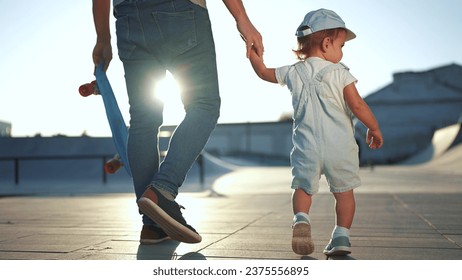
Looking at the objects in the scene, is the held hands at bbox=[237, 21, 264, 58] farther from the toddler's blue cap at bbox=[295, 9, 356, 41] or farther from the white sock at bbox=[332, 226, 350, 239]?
the white sock at bbox=[332, 226, 350, 239]

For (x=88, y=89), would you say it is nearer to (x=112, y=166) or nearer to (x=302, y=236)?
(x=112, y=166)

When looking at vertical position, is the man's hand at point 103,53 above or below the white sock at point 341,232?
above

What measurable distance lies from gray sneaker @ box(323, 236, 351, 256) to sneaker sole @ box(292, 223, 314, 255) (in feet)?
0.27

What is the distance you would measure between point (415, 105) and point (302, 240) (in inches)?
1785

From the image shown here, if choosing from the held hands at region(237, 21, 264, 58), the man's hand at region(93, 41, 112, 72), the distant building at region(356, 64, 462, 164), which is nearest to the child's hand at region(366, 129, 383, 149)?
the held hands at region(237, 21, 264, 58)

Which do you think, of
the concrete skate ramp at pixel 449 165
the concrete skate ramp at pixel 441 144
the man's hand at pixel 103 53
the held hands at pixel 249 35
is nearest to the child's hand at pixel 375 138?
the held hands at pixel 249 35

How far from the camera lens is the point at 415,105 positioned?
44.8 metres

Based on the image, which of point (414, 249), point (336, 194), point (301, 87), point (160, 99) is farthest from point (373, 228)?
point (160, 99)

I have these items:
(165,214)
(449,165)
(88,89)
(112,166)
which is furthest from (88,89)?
(449,165)

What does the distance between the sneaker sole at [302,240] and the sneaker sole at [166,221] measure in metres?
0.36

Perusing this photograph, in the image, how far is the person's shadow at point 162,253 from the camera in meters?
1.92

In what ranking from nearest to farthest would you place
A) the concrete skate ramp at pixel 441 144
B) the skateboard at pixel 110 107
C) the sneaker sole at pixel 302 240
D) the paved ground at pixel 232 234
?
1. the sneaker sole at pixel 302 240
2. the paved ground at pixel 232 234
3. the skateboard at pixel 110 107
4. the concrete skate ramp at pixel 441 144

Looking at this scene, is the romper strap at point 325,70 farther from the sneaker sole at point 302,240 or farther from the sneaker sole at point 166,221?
the sneaker sole at point 166,221
